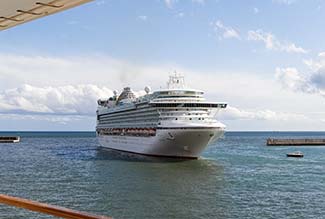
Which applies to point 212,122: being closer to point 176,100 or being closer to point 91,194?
point 176,100

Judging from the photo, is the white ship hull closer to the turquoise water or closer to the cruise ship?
the cruise ship

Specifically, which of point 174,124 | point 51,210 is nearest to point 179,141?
point 174,124

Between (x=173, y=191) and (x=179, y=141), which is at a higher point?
(x=179, y=141)

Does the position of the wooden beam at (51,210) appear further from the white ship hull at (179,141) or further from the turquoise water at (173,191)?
the white ship hull at (179,141)

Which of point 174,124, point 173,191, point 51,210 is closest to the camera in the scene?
point 51,210

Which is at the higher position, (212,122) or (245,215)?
(212,122)

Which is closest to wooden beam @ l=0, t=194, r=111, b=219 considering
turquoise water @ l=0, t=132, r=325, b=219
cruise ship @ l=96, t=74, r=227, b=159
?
turquoise water @ l=0, t=132, r=325, b=219

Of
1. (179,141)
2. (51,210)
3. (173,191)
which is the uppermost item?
(179,141)

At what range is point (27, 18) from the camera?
279 cm

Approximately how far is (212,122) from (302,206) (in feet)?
58.5

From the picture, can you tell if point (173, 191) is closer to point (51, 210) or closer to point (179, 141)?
point (179, 141)

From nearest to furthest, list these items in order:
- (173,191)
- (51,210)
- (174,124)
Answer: (51,210) → (173,191) → (174,124)

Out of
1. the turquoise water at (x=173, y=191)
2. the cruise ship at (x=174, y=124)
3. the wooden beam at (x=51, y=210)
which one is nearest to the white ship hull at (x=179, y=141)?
the cruise ship at (x=174, y=124)

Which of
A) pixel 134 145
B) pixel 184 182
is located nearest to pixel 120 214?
pixel 184 182
